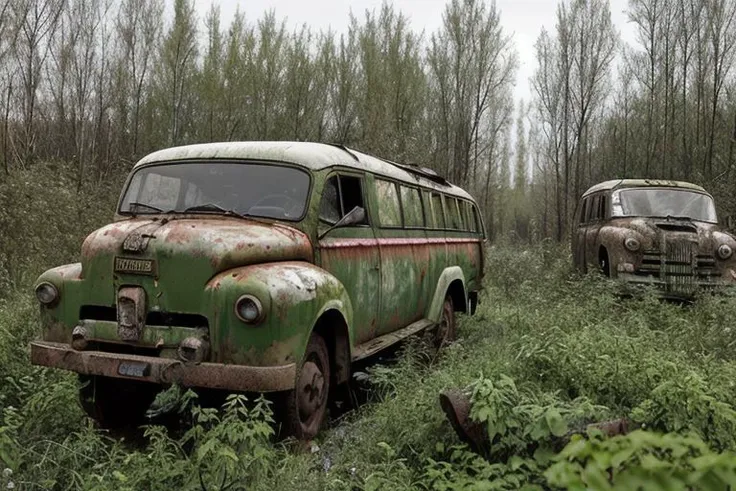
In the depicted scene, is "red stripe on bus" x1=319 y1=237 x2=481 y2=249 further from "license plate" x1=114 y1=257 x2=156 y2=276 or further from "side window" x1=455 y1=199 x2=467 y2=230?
"license plate" x1=114 y1=257 x2=156 y2=276

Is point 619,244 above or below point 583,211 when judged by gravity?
below

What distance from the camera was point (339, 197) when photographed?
5.20m

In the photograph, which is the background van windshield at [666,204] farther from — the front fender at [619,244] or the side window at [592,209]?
the side window at [592,209]

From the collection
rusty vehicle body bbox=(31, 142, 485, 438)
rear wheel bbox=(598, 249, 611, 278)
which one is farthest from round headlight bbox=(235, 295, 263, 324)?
rear wheel bbox=(598, 249, 611, 278)

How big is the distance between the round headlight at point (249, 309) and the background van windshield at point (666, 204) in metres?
8.71

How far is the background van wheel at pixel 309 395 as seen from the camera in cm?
407

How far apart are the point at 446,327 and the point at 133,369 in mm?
4787

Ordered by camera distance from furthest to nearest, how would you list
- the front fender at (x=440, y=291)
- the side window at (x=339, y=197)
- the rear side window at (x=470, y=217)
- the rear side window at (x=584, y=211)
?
the rear side window at (x=584, y=211), the rear side window at (x=470, y=217), the front fender at (x=440, y=291), the side window at (x=339, y=197)

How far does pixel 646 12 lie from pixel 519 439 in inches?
905

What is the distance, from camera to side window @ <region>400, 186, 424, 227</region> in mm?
6627

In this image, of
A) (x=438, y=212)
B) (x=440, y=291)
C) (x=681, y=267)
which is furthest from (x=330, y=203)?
(x=681, y=267)

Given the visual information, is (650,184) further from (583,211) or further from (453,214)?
(453,214)

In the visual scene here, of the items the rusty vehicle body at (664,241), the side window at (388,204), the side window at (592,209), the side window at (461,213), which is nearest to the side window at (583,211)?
the side window at (592,209)

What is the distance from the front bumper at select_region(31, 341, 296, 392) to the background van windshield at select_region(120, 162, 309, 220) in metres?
1.30
